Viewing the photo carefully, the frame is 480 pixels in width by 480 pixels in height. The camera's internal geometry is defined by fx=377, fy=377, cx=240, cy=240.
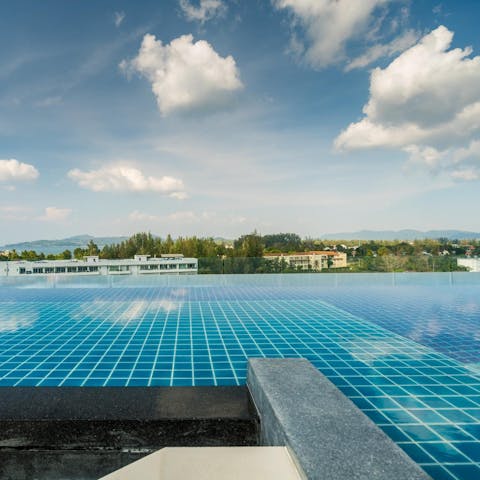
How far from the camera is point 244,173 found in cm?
1920

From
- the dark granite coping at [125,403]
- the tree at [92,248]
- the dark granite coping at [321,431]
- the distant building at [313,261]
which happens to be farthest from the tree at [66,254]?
the dark granite coping at [321,431]

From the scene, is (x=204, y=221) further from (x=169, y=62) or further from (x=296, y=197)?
(x=169, y=62)

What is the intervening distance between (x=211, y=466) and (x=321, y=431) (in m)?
0.60

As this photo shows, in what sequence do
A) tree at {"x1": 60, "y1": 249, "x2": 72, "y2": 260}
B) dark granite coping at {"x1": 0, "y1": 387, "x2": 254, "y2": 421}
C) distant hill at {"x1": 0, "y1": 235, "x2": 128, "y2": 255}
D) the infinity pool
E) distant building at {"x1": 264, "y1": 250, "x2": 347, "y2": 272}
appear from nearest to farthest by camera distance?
dark granite coping at {"x1": 0, "y1": 387, "x2": 254, "y2": 421}, the infinity pool, distant building at {"x1": 264, "y1": 250, "x2": 347, "y2": 272}, distant hill at {"x1": 0, "y1": 235, "x2": 128, "y2": 255}, tree at {"x1": 60, "y1": 249, "x2": 72, "y2": 260}

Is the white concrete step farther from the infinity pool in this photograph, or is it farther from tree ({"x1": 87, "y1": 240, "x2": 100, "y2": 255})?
tree ({"x1": 87, "y1": 240, "x2": 100, "y2": 255})

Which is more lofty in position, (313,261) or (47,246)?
(47,246)

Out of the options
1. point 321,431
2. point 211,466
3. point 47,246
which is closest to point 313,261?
point 321,431

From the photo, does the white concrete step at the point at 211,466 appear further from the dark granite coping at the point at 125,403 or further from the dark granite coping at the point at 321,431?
the dark granite coping at the point at 125,403

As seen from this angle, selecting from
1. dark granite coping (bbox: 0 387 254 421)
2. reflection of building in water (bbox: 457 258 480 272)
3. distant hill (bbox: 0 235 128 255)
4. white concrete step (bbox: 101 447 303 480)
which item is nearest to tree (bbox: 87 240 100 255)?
distant hill (bbox: 0 235 128 255)

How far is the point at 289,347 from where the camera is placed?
499 centimetres

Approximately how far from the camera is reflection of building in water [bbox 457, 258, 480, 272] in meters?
15.4

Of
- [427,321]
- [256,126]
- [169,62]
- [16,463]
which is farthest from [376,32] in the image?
[16,463]

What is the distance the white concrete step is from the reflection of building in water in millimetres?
16278

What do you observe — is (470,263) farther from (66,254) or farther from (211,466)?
(66,254)
